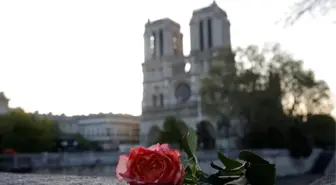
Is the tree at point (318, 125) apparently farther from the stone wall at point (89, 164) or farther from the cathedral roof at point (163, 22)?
the cathedral roof at point (163, 22)

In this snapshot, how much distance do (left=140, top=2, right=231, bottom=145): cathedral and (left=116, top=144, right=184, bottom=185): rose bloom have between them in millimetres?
56226

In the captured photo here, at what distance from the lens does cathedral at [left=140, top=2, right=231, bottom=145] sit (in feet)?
195

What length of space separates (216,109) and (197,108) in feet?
76.8

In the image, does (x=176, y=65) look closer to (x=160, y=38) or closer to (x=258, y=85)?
(x=160, y=38)

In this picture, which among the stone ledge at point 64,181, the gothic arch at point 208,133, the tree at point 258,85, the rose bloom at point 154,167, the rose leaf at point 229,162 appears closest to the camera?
the rose bloom at point 154,167

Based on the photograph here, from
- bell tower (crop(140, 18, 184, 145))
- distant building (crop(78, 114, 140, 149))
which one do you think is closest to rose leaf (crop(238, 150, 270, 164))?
bell tower (crop(140, 18, 184, 145))

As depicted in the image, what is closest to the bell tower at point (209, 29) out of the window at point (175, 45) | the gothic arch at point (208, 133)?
the window at point (175, 45)

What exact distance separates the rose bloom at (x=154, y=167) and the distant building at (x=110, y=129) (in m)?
73.8

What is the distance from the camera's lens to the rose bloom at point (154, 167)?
3.90 ft

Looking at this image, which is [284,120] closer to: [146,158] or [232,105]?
[232,105]

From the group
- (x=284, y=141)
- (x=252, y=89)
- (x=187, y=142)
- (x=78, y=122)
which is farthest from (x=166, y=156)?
(x=78, y=122)

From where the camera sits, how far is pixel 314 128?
127ft

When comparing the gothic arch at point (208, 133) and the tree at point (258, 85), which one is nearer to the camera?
the tree at point (258, 85)

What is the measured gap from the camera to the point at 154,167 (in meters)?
1.20
